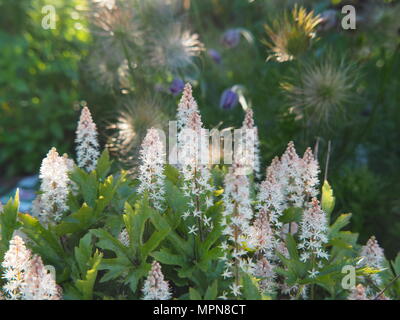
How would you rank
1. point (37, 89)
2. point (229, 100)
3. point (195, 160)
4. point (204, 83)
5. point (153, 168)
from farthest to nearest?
1. point (37, 89)
2. point (204, 83)
3. point (229, 100)
4. point (153, 168)
5. point (195, 160)

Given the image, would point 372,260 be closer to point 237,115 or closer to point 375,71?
point 237,115

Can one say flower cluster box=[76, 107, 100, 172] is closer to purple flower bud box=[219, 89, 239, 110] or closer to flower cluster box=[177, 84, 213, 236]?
flower cluster box=[177, 84, 213, 236]

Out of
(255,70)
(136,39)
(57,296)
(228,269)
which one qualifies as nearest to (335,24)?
(255,70)

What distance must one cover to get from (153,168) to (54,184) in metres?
0.52

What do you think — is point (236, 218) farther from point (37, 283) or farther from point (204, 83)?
point (204, 83)

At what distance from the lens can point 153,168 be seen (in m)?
2.50

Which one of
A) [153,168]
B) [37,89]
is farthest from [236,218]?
[37,89]

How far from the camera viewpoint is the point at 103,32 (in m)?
4.67

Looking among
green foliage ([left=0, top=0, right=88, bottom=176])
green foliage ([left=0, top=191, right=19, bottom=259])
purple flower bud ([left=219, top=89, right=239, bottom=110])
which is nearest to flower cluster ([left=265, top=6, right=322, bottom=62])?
purple flower bud ([left=219, top=89, right=239, bottom=110])

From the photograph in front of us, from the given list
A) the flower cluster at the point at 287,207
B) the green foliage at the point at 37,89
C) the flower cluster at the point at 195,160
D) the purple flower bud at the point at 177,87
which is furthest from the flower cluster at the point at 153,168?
the green foliage at the point at 37,89

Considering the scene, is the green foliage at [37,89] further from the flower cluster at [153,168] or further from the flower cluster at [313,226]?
the flower cluster at [313,226]

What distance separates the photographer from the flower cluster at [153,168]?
244 centimetres

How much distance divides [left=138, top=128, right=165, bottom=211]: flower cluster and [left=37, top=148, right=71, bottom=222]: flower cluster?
1.31 feet

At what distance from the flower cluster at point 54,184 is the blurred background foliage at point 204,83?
132 cm
